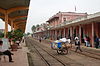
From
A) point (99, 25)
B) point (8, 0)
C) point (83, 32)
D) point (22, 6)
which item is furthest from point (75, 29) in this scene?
point (8, 0)

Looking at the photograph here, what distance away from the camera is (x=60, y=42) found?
17891 millimetres

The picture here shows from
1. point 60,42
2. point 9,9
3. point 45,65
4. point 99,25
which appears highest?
point 9,9

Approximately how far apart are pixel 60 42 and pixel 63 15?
38.0m

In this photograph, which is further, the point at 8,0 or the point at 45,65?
the point at 8,0

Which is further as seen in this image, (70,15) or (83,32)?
(70,15)

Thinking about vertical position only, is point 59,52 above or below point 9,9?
below

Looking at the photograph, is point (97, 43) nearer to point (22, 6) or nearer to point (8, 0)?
point (22, 6)

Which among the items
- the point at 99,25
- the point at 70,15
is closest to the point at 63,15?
the point at 70,15

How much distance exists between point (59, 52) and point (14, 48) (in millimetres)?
4709

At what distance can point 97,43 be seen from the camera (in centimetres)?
2259

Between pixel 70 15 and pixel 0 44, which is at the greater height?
pixel 70 15

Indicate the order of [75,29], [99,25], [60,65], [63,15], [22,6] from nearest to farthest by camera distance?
1. [60,65]
2. [22,6]
3. [99,25]
4. [75,29]
5. [63,15]

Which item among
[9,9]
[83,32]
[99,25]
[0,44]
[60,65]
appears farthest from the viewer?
[83,32]

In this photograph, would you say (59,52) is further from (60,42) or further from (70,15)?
(70,15)
